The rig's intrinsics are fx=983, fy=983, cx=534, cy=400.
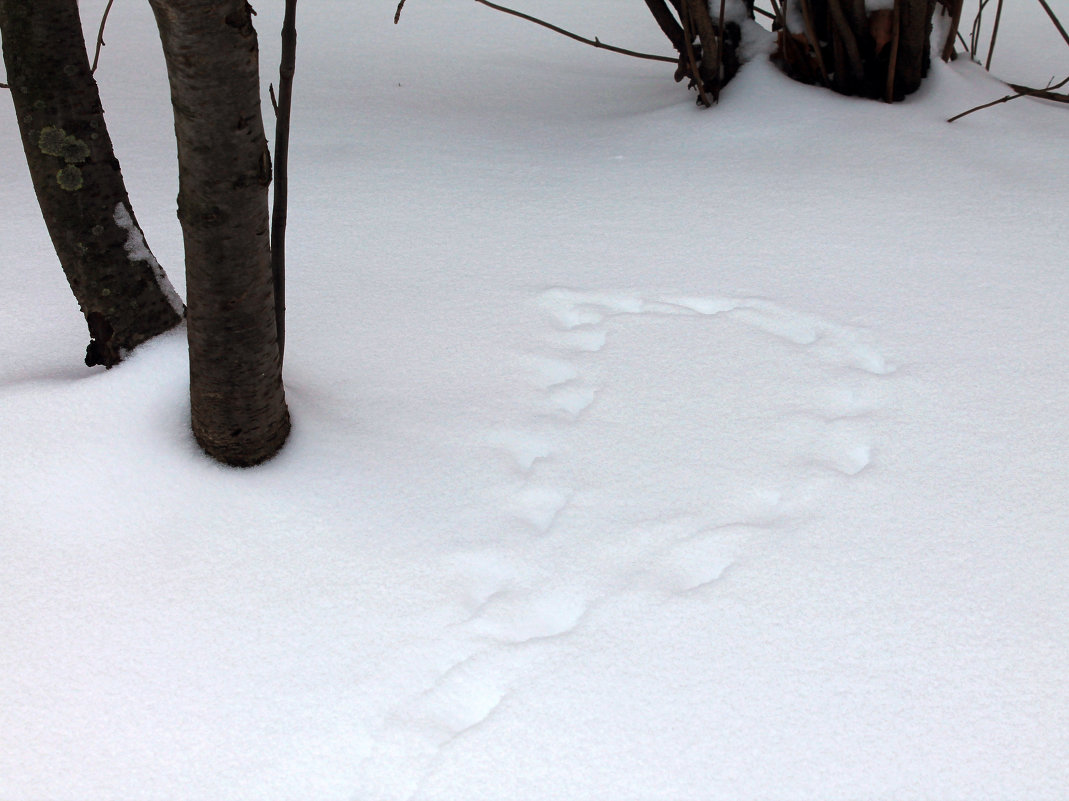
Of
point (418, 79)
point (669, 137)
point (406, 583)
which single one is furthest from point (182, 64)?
point (418, 79)

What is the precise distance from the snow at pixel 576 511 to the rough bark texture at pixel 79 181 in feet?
0.17

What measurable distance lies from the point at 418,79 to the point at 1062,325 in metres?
1.63

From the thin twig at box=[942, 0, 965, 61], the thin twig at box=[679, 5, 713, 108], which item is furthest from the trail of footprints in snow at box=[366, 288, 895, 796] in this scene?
the thin twig at box=[942, 0, 965, 61]

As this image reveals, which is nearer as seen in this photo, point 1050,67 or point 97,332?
point 97,332

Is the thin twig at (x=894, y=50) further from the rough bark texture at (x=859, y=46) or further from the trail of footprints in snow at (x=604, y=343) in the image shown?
the trail of footprints in snow at (x=604, y=343)

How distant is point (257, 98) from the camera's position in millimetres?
900

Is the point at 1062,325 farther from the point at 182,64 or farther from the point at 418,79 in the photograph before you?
the point at 418,79

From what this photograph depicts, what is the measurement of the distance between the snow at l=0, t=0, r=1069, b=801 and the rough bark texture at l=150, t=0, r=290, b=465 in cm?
6

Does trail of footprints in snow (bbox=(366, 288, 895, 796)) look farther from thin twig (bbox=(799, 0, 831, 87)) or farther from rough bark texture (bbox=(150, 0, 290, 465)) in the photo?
thin twig (bbox=(799, 0, 831, 87))

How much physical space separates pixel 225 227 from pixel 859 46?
155cm

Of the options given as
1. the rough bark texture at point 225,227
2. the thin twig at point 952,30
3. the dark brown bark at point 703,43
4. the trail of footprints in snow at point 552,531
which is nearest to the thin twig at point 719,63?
the dark brown bark at point 703,43

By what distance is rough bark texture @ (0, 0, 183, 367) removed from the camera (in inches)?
41.2

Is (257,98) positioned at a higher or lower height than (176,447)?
higher

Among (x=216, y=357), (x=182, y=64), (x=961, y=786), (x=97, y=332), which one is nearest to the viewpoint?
(x=961, y=786)
